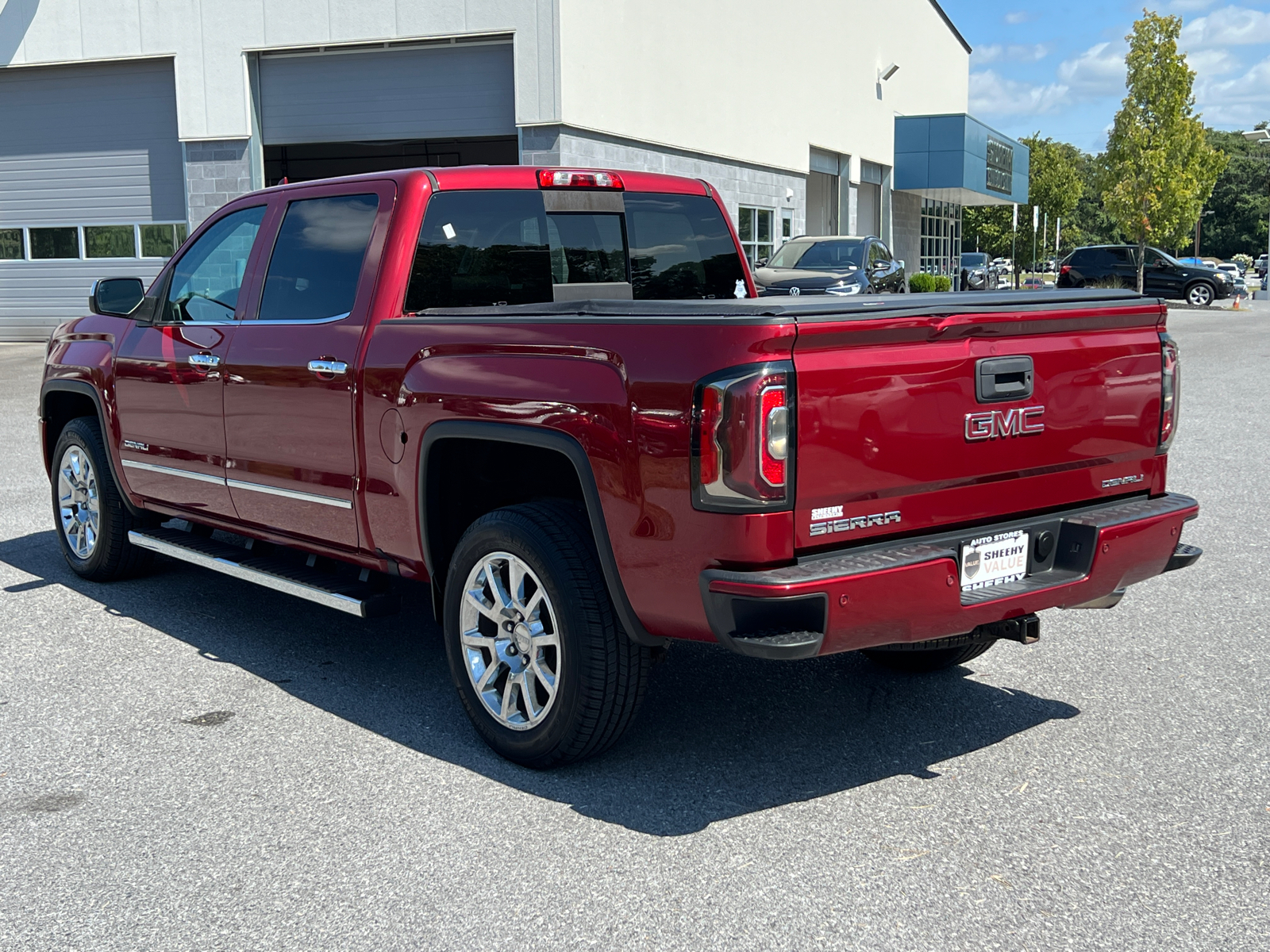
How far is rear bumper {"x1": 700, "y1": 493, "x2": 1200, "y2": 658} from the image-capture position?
3.47m

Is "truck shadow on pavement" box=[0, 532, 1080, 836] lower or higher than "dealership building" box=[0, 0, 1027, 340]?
lower

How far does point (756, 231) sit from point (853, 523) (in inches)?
1036

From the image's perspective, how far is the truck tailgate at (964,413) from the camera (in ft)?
11.6

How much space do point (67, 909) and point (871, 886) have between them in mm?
2117

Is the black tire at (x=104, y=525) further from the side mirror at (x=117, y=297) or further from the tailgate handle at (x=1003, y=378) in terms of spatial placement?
the tailgate handle at (x=1003, y=378)

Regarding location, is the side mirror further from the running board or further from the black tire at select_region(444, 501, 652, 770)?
the black tire at select_region(444, 501, 652, 770)

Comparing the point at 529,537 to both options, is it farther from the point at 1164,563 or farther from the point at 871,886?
the point at 1164,563

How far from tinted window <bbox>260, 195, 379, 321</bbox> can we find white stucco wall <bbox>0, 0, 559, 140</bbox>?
1523 centimetres

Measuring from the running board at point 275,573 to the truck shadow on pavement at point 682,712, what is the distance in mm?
346

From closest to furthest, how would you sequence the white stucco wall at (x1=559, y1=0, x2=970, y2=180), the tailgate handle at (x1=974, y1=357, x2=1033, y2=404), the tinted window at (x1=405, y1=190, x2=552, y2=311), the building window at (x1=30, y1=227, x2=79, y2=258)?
the tailgate handle at (x1=974, y1=357, x2=1033, y2=404), the tinted window at (x1=405, y1=190, x2=552, y2=311), the white stucco wall at (x1=559, y1=0, x2=970, y2=180), the building window at (x1=30, y1=227, x2=79, y2=258)

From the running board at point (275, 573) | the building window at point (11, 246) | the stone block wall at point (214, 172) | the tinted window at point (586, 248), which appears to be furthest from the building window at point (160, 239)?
the tinted window at point (586, 248)

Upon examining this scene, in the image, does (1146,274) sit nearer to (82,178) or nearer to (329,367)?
(82,178)

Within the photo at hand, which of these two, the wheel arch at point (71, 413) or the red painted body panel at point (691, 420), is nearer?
the red painted body panel at point (691, 420)

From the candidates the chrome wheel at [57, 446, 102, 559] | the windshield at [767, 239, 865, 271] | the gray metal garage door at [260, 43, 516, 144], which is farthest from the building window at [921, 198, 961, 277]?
the chrome wheel at [57, 446, 102, 559]
